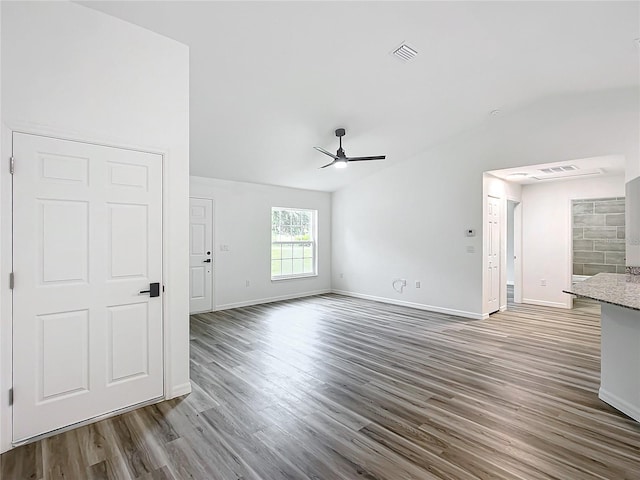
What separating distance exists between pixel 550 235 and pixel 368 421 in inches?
232

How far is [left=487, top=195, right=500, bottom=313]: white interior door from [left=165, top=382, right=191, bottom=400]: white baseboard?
484 centimetres

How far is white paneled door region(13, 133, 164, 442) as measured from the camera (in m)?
2.19

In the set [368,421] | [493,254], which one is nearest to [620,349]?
[368,421]

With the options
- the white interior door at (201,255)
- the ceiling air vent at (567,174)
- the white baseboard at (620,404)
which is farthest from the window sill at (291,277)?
the white baseboard at (620,404)

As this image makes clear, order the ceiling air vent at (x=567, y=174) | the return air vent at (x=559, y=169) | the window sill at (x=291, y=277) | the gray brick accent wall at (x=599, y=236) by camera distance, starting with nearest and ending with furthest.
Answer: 1. the return air vent at (x=559, y=169)
2. the ceiling air vent at (x=567, y=174)
3. the gray brick accent wall at (x=599, y=236)
4. the window sill at (x=291, y=277)

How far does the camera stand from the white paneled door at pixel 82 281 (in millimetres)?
2186

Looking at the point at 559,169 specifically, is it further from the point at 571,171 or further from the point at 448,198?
the point at 448,198

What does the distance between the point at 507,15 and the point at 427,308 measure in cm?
456

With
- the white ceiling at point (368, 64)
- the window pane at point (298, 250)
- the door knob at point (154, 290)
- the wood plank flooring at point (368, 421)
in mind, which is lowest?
the wood plank flooring at point (368, 421)

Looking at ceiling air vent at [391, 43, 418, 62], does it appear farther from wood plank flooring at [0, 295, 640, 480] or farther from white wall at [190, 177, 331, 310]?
white wall at [190, 177, 331, 310]

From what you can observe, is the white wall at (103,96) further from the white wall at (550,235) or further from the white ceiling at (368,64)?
the white wall at (550,235)

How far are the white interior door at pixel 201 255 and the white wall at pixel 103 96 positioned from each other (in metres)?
3.08

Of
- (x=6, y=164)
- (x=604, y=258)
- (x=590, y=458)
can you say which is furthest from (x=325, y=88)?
(x=604, y=258)

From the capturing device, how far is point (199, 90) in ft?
12.0
